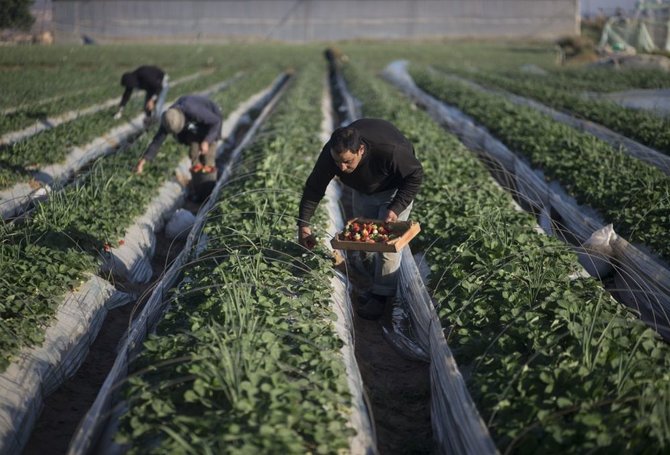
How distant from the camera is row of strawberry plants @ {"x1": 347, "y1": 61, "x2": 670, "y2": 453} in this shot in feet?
10.6

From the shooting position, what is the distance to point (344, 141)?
15.7 feet

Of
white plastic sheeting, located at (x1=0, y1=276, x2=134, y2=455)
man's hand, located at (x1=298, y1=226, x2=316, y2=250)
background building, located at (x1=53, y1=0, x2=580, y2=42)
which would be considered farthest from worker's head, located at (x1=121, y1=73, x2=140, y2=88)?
background building, located at (x1=53, y1=0, x2=580, y2=42)

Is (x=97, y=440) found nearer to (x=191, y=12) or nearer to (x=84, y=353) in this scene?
(x=84, y=353)

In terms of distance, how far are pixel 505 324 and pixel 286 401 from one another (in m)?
1.56

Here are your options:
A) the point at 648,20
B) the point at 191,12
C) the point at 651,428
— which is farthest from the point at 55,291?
the point at 191,12

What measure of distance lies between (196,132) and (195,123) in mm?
189

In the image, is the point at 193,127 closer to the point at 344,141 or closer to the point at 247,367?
the point at 344,141

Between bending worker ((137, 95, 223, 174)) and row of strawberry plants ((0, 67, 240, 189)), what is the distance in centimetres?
159

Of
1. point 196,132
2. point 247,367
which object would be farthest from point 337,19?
point 247,367

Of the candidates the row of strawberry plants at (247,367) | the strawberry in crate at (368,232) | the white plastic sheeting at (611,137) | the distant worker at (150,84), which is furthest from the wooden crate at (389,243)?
the distant worker at (150,84)

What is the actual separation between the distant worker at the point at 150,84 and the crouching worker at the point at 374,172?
23.7 feet

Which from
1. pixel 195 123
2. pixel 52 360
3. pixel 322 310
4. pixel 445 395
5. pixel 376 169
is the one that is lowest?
pixel 52 360

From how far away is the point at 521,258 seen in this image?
5.24 metres

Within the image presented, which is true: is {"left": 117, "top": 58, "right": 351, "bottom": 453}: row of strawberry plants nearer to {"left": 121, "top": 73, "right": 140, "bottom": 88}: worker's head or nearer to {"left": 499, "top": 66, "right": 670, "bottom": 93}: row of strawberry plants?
{"left": 121, "top": 73, "right": 140, "bottom": 88}: worker's head
